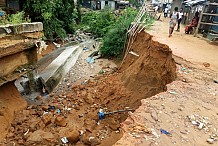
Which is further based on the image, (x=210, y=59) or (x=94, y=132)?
(x=210, y=59)

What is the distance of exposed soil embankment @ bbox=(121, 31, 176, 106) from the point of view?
654 cm

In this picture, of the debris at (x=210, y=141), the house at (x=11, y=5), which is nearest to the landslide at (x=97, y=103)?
the debris at (x=210, y=141)

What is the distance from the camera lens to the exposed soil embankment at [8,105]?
19.1 feet

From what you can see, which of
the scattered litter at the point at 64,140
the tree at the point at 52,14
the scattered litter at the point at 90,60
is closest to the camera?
the scattered litter at the point at 64,140

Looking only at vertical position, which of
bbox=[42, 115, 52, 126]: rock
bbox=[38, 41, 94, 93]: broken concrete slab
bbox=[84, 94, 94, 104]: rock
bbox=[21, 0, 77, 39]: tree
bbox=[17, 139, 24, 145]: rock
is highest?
bbox=[21, 0, 77, 39]: tree

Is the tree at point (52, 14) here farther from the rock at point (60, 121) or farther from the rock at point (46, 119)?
the rock at point (60, 121)

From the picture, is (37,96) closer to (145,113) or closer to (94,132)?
(94,132)

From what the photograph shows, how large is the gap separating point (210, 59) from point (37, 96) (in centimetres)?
659

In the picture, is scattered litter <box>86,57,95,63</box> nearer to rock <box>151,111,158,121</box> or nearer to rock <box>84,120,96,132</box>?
rock <box>84,120,96,132</box>

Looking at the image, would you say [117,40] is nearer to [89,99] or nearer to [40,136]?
[89,99]

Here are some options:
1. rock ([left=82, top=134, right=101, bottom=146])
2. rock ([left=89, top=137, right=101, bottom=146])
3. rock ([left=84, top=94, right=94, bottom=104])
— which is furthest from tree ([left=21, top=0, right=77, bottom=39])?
rock ([left=89, top=137, right=101, bottom=146])

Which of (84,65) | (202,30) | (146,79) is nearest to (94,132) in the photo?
(146,79)

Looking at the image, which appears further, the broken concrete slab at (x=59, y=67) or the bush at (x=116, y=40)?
the bush at (x=116, y=40)

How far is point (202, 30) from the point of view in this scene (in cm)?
1062
